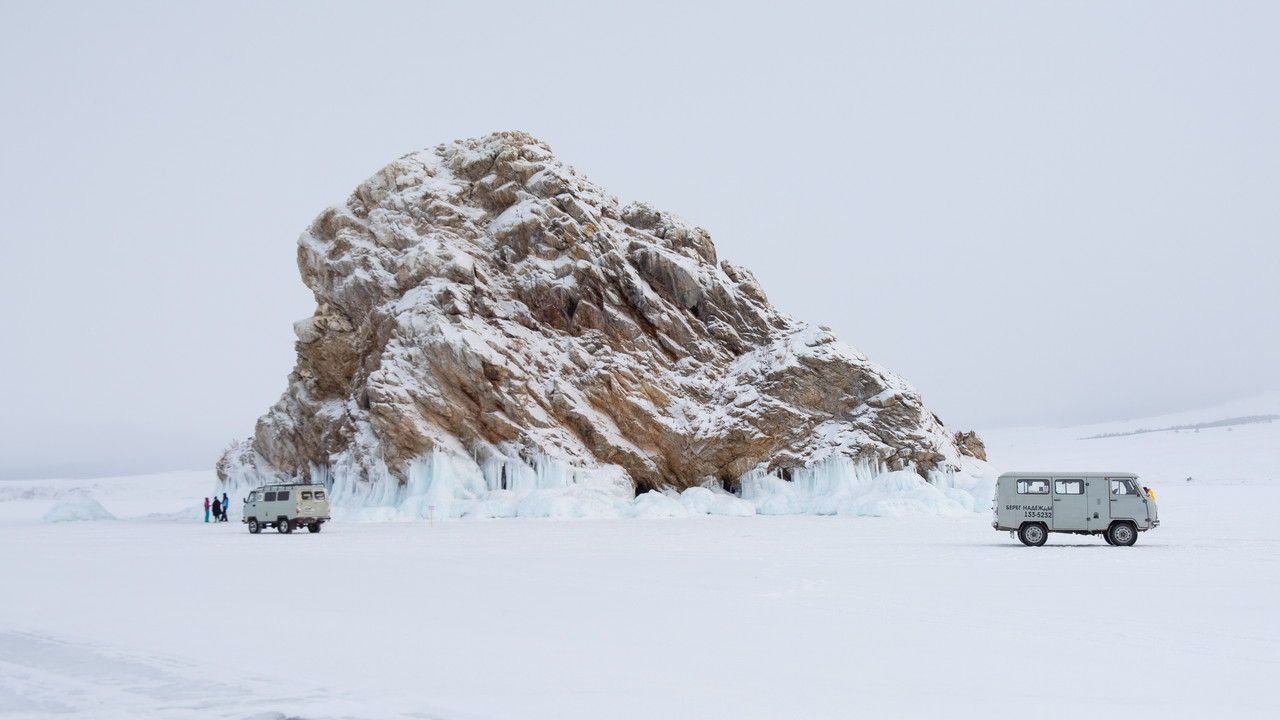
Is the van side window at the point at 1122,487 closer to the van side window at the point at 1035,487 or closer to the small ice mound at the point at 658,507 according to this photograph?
the van side window at the point at 1035,487

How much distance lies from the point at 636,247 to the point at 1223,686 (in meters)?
55.8

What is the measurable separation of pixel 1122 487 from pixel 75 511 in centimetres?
5945

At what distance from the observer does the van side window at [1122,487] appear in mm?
26375

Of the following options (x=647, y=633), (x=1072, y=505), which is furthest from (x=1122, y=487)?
(x=647, y=633)

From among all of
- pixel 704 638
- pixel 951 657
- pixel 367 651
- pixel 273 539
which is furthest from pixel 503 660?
pixel 273 539

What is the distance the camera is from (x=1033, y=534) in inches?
1060

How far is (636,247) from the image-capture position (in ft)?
207

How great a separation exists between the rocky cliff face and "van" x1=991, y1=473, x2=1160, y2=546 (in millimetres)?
26870

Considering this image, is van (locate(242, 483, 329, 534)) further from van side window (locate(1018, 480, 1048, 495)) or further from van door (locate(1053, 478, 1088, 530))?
van door (locate(1053, 478, 1088, 530))

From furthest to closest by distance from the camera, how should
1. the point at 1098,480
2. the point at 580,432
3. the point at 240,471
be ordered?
1. the point at 240,471
2. the point at 580,432
3. the point at 1098,480

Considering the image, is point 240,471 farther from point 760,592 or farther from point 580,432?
point 760,592

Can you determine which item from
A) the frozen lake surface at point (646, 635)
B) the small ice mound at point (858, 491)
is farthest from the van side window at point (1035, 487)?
the small ice mound at point (858, 491)

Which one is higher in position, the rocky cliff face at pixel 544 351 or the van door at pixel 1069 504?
the rocky cliff face at pixel 544 351

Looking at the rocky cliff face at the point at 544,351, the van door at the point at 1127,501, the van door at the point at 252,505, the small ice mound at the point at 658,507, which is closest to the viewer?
the van door at the point at 1127,501
